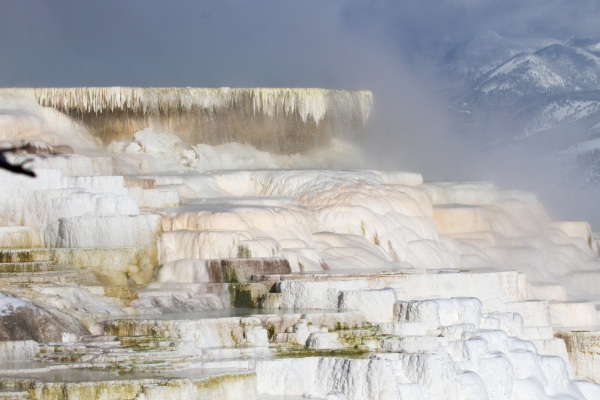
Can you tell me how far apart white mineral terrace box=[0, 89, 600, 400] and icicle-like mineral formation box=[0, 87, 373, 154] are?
28.9 inches

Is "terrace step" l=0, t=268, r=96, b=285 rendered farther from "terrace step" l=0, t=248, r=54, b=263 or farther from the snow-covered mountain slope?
the snow-covered mountain slope

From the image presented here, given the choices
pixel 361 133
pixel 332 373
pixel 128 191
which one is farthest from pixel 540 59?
pixel 332 373

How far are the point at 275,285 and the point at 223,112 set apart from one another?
1091cm

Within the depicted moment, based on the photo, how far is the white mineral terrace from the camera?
7.74 meters

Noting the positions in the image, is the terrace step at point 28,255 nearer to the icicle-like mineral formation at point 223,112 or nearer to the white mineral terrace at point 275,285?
the white mineral terrace at point 275,285

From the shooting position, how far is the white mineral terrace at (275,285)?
7.74 metres

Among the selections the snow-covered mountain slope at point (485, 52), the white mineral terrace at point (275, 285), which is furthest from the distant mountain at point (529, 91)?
the white mineral terrace at point (275, 285)

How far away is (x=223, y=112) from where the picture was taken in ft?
68.5

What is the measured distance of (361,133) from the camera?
22.4m

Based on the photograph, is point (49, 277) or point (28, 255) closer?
point (49, 277)

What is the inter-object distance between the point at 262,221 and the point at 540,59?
38.9 meters

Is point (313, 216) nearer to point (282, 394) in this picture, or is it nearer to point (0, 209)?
point (0, 209)

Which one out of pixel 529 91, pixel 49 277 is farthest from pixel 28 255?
pixel 529 91

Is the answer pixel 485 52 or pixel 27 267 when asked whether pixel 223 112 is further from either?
pixel 485 52
